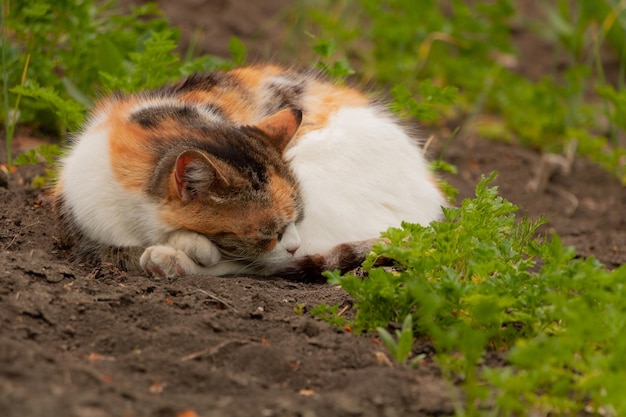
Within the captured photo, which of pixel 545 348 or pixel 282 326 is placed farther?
pixel 282 326

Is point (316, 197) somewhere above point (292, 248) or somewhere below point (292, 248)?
above

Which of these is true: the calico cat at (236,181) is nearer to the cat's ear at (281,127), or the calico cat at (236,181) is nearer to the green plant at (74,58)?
the cat's ear at (281,127)

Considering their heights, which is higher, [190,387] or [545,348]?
[545,348]

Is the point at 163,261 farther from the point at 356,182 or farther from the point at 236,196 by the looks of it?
the point at 356,182

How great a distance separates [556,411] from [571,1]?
795 centimetres

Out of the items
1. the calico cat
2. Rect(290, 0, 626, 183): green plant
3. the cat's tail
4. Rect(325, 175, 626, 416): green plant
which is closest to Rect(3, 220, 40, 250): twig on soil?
the calico cat

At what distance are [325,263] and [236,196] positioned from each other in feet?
1.87

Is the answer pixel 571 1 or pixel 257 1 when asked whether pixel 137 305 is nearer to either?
pixel 257 1

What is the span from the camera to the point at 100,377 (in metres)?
2.44

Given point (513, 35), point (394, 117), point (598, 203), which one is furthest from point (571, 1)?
point (394, 117)

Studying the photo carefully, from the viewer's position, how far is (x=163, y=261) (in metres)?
3.46

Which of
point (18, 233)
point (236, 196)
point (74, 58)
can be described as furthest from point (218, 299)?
point (74, 58)

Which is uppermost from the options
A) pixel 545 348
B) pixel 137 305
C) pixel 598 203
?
pixel 545 348

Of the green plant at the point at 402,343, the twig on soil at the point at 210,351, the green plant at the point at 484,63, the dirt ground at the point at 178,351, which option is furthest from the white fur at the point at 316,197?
the green plant at the point at 484,63
